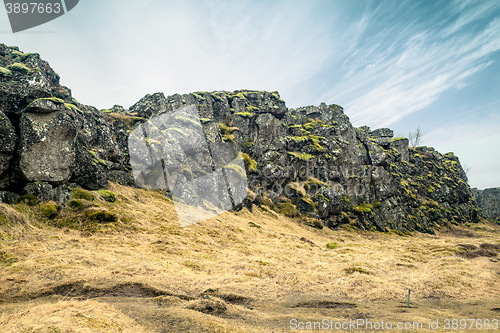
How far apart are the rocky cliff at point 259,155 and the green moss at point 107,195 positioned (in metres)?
1.45

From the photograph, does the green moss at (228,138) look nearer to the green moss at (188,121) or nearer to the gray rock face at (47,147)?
the green moss at (188,121)

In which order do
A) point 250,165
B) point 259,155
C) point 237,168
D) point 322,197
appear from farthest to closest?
point 259,155
point 250,165
point 322,197
point 237,168

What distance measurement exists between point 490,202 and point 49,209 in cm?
14238

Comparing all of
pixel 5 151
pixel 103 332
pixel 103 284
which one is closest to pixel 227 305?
pixel 103 332

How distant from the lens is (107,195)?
22516 mm

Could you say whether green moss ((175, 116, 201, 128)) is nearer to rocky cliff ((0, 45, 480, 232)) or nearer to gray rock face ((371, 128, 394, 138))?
rocky cliff ((0, 45, 480, 232))

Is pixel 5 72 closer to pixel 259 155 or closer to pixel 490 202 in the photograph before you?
pixel 259 155

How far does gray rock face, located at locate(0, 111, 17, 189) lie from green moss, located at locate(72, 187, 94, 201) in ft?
14.4

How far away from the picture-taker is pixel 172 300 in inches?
384

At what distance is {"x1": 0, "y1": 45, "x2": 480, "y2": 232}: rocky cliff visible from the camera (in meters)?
18.1

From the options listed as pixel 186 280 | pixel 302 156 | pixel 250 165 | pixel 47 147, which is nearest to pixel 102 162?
pixel 47 147

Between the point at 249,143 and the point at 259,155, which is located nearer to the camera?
the point at 259,155

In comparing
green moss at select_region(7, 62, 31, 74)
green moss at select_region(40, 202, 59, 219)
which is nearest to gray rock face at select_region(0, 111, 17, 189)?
green moss at select_region(40, 202, 59, 219)

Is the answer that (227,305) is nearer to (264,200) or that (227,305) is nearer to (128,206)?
(128,206)
